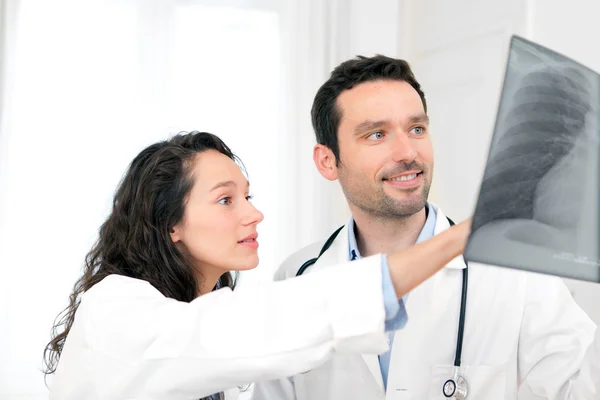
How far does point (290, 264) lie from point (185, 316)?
88 centimetres

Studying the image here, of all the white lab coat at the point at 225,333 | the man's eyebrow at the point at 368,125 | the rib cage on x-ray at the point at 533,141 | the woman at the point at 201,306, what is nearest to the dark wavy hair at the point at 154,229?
the woman at the point at 201,306

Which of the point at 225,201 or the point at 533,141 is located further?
the point at 225,201

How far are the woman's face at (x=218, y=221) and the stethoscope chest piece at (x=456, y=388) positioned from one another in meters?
0.48

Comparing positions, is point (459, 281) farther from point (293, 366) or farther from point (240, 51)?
point (240, 51)

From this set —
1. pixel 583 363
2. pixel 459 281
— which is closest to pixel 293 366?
pixel 583 363

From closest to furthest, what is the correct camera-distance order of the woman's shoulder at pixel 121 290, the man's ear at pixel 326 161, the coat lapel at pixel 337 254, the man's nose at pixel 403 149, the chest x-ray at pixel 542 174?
the chest x-ray at pixel 542 174 → the woman's shoulder at pixel 121 290 → the man's nose at pixel 403 149 → the coat lapel at pixel 337 254 → the man's ear at pixel 326 161

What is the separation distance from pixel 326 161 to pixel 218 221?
58cm

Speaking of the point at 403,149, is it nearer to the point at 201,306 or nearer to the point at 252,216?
the point at 252,216

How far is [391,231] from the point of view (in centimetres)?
179

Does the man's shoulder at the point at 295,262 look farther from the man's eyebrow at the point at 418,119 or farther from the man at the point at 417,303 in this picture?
the man's eyebrow at the point at 418,119

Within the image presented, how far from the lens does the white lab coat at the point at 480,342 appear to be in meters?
1.53

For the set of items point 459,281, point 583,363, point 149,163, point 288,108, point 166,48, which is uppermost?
point 166,48

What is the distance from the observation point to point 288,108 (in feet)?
11.2

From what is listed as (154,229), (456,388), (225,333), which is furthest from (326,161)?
(225,333)
